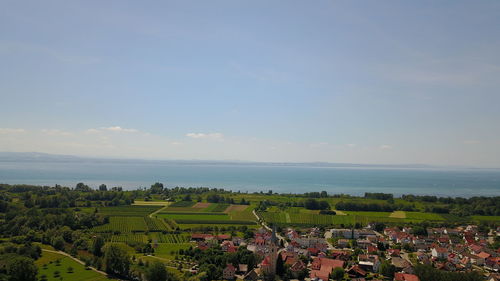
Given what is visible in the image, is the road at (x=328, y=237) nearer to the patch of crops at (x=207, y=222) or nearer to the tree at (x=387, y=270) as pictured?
the tree at (x=387, y=270)

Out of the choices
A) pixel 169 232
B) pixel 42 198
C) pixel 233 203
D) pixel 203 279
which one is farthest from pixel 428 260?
pixel 42 198

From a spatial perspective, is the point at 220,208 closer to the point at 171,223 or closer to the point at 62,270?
the point at 171,223

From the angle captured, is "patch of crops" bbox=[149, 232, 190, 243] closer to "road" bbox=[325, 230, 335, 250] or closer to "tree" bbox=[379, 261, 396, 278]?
"road" bbox=[325, 230, 335, 250]

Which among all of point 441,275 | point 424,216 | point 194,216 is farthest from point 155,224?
point 424,216

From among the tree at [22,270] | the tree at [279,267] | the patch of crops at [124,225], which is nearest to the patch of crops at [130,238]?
the patch of crops at [124,225]

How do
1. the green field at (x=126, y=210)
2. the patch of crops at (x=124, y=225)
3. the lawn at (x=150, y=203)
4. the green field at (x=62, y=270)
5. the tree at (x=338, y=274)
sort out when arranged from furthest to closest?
the lawn at (x=150, y=203) → the green field at (x=126, y=210) → the patch of crops at (x=124, y=225) → the tree at (x=338, y=274) → the green field at (x=62, y=270)

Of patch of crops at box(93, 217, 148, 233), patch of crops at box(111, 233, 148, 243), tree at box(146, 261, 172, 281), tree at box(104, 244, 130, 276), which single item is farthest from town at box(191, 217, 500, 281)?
patch of crops at box(93, 217, 148, 233)

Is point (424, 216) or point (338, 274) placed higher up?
point (424, 216)
